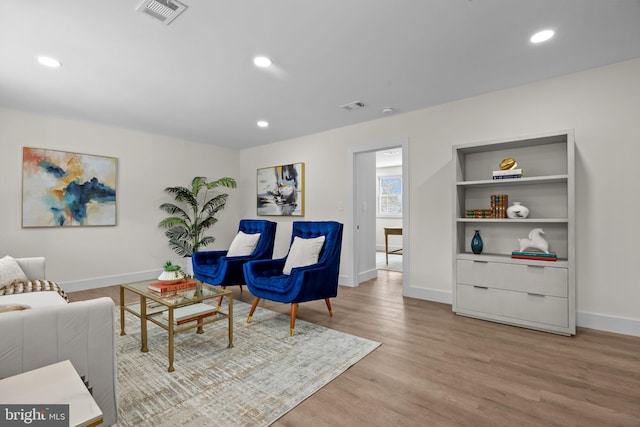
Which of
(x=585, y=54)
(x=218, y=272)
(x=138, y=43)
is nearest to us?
(x=138, y=43)

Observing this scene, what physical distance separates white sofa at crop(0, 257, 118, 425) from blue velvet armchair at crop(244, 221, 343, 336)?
1486 millimetres

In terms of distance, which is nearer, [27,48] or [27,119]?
[27,48]

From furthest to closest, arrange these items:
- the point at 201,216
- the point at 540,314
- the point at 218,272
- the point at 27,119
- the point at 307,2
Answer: the point at 201,216
the point at 27,119
the point at 218,272
the point at 540,314
the point at 307,2

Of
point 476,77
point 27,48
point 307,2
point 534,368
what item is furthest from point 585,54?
point 27,48

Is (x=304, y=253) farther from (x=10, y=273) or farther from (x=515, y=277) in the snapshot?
(x=10, y=273)

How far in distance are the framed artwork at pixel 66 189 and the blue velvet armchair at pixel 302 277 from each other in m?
2.87

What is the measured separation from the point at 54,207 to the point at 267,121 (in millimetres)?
3061

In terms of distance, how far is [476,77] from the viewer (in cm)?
Answer: 300

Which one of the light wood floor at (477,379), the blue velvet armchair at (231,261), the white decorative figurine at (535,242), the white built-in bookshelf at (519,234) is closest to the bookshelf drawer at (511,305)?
the white built-in bookshelf at (519,234)

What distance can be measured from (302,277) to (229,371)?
0.97 metres

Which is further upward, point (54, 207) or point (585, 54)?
point (585, 54)

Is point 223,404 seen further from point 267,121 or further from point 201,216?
point 201,216

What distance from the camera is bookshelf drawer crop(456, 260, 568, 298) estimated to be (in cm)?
275

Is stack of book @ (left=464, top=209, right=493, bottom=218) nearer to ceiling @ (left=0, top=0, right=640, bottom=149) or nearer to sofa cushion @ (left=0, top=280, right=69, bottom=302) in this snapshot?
ceiling @ (left=0, top=0, right=640, bottom=149)
